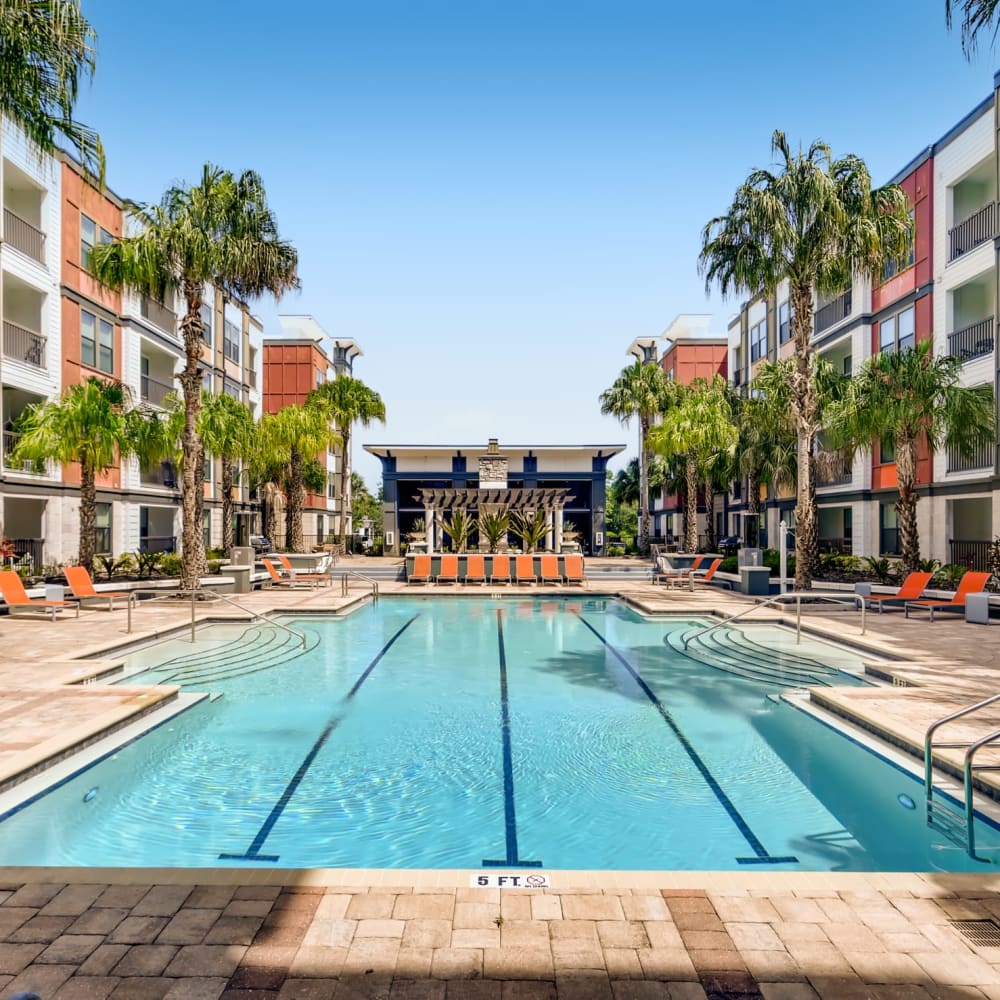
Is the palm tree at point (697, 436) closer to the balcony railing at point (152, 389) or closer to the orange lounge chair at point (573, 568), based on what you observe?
the orange lounge chair at point (573, 568)

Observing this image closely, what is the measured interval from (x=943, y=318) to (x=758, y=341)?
1619 centimetres

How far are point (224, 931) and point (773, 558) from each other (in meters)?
25.4

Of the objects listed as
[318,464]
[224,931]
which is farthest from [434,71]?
[318,464]

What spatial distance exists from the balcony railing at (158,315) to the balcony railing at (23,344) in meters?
6.05

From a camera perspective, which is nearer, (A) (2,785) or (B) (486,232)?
(A) (2,785)

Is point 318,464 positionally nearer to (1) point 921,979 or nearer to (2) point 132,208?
(2) point 132,208

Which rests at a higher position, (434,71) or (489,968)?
(434,71)

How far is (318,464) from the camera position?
143 feet

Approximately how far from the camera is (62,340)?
2241cm

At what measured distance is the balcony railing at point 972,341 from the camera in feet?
64.8

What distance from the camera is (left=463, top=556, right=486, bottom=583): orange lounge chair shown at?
78.2 feet

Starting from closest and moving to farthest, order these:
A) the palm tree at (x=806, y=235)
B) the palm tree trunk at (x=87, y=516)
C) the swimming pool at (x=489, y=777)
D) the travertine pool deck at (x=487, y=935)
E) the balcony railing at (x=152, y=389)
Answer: the travertine pool deck at (x=487, y=935), the swimming pool at (x=489, y=777), the palm tree at (x=806, y=235), the palm tree trunk at (x=87, y=516), the balcony railing at (x=152, y=389)

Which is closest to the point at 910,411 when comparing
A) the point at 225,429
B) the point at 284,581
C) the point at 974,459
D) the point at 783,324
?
the point at 974,459

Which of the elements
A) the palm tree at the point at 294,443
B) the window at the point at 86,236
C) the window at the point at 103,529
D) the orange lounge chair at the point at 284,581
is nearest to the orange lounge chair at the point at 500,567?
the orange lounge chair at the point at 284,581
